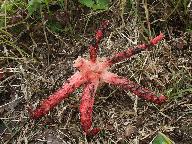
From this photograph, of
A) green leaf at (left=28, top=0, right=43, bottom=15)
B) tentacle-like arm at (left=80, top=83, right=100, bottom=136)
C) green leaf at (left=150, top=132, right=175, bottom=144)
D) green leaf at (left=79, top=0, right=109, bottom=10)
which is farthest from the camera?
green leaf at (left=79, top=0, right=109, bottom=10)

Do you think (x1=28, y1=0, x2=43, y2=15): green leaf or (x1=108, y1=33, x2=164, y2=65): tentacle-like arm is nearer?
(x1=108, y1=33, x2=164, y2=65): tentacle-like arm

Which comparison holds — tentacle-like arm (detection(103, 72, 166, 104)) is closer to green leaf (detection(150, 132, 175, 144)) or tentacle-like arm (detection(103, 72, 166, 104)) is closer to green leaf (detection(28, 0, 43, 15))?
green leaf (detection(150, 132, 175, 144))

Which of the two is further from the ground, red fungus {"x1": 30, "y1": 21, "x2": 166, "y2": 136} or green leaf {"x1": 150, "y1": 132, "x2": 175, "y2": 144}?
red fungus {"x1": 30, "y1": 21, "x2": 166, "y2": 136}

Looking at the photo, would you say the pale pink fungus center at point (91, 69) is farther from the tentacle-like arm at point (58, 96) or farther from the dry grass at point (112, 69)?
the dry grass at point (112, 69)

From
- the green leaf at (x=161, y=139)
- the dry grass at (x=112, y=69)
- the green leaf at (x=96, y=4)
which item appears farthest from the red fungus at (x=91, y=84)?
the green leaf at (x=96, y=4)

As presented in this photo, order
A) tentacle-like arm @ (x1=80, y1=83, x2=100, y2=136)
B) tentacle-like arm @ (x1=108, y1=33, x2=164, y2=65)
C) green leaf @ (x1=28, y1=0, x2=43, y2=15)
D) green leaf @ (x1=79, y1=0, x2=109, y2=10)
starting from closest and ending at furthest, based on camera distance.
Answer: tentacle-like arm @ (x1=80, y1=83, x2=100, y2=136)
tentacle-like arm @ (x1=108, y1=33, x2=164, y2=65)
green leaf @ (x1=28, y1=0, x2=43, y2=15)
green leaf @ (x1=79, y1=0, x2=109, y2=10)

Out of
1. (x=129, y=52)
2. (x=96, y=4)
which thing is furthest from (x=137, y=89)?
(x=96, y=4)

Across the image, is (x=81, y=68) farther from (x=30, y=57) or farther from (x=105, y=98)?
(x=30, y=57)

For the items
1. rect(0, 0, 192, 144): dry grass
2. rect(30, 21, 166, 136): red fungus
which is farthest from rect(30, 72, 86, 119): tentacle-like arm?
rect(0, 0, 192, 144): dry grass

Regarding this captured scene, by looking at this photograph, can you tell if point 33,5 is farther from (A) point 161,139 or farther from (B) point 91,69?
(A) point 161,139

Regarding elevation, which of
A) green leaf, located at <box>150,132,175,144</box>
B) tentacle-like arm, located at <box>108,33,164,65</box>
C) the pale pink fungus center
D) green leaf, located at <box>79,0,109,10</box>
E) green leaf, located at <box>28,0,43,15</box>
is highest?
green leaf, located at <box>28,0,43,15</box>
